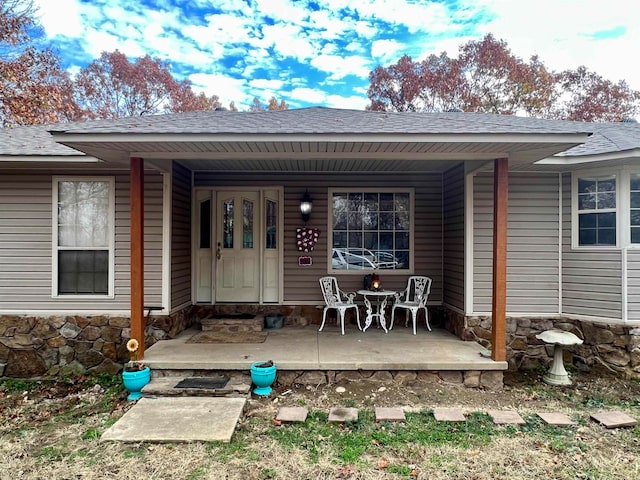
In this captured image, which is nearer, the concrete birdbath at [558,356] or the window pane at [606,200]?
the concrete birdbath at [558,356]

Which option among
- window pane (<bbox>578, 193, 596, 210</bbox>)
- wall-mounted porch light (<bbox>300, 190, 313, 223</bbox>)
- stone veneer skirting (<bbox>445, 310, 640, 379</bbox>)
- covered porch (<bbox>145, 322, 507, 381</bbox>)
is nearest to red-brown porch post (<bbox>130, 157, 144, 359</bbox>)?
covered porch (<bbox>145, 322, 507, 381</bbox>)

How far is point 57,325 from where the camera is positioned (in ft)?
16.6

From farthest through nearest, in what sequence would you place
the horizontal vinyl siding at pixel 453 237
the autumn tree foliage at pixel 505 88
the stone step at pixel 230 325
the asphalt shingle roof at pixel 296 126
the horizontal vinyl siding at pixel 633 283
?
the autumn tree foliage at pixel 505 88 < the stone step at pixel 230 325 < the horizontal vinyl siding at pixel 453 237 < the horizontal vinyl siding at pixel 633 283 < the asphalt shingle roof at pixel 296 126

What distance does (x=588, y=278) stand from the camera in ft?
16.3

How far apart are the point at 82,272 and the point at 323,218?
345 centimetres

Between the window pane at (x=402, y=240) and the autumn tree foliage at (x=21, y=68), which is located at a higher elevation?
the autumn tree foliage at (x=21, y=68)

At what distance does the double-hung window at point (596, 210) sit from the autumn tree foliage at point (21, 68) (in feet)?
37.1

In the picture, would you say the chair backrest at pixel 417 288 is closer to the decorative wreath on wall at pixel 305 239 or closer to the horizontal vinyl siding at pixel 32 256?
the decorative wreath on wall at pixel 305 239

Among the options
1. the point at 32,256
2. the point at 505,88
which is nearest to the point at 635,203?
the point at 32,256

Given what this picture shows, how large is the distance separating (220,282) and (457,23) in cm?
1360

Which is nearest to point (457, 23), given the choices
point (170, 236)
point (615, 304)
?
point (615, 304)

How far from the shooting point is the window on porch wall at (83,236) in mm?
5125

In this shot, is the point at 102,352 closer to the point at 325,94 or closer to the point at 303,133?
the point at 303,133

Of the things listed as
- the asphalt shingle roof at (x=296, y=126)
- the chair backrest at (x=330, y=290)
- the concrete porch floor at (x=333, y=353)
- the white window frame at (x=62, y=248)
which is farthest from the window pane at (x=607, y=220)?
the white window frame at (x=62, y=248)
